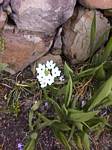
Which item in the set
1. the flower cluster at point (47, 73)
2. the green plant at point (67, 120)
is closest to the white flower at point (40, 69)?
the flower cluster at point (47, 73)

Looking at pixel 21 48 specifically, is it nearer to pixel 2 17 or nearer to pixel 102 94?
pixel 2 17

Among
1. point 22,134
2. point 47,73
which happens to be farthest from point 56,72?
point 22,134

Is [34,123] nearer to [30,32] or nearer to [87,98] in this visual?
[87,98]

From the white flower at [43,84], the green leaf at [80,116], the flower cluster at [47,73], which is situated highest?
the flower cluster at [47,73]

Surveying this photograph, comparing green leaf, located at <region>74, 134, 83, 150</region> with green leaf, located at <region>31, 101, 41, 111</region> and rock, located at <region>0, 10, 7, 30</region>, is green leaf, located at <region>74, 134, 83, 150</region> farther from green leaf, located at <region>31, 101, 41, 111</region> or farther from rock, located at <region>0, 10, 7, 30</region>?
rock, located at <region>0, 10, 7, 30</region>

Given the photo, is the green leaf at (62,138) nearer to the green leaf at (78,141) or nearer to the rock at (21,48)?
the green leaf at (78,141)

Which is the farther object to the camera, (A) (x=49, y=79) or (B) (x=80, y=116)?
(A) (x=49, y=79)

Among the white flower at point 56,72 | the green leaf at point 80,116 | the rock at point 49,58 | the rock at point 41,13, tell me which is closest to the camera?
the green leaf at point 80,116
